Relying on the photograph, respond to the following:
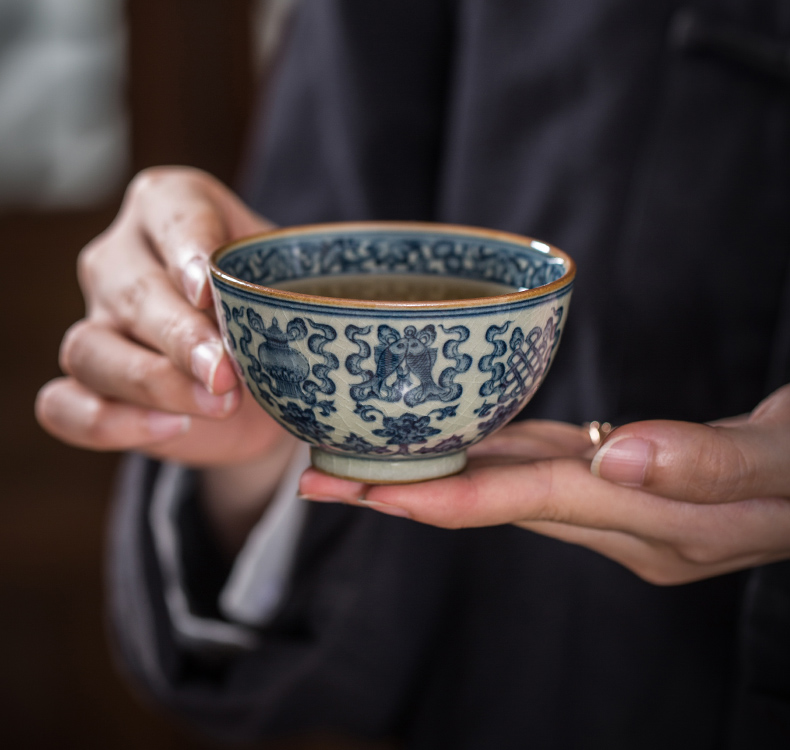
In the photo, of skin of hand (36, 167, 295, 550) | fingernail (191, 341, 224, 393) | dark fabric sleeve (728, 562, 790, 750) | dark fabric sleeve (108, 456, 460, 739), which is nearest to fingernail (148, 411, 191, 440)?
skin of hand (36, 167, 295, 550)

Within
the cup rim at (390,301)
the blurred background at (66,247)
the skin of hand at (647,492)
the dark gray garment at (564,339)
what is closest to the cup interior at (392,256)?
the cup rim at (390,301)

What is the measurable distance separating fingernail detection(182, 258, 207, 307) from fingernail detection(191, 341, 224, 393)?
40 mm

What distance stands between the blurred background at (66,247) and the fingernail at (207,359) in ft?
4.95

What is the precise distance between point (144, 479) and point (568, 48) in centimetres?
75

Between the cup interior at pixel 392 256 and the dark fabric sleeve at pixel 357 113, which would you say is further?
the dark fabric sleeve at pixel 357 113

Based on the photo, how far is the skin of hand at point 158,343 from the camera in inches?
24.9

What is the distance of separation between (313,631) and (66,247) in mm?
1465

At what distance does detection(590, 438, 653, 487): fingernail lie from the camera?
528 mm

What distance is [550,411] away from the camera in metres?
1.00

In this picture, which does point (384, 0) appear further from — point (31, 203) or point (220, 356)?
point (31, 203)

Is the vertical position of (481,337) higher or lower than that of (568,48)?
lower

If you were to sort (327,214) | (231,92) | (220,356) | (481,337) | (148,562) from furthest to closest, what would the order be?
(231,92), (327,214), (148,562), (220,356), (481,337)

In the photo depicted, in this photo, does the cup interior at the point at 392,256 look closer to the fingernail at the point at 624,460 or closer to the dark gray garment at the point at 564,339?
the fingernail at the point at 624,460

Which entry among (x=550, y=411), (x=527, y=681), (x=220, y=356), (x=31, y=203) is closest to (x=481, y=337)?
(x=220, y=356)
